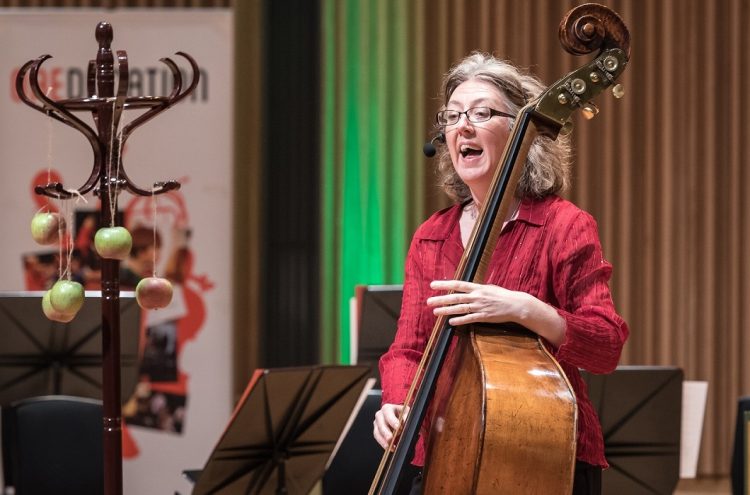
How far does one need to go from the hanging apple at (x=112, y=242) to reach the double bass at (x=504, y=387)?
53 centimetres

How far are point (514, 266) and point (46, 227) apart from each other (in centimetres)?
80

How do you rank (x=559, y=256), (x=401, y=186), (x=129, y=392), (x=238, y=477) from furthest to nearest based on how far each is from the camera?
(x=401, y=186) → (x=129, y=392) → (x=238, y=477) → (x=559, y=256)

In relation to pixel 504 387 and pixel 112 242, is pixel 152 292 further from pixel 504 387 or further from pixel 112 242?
pixel 504 387

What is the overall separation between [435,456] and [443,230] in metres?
0.49

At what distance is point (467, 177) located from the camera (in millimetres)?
1856

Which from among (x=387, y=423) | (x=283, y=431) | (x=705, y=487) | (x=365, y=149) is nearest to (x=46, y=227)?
(x=387, y=423)

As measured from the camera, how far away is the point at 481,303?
1.60m

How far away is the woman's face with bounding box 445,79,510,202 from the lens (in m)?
1.85

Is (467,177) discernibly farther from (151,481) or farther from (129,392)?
(151,481)

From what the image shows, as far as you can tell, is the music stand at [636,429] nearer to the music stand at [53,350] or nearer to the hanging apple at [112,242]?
the music stand at [53,350]

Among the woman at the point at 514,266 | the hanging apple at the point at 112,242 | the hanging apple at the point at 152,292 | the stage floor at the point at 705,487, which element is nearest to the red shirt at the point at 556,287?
the woman at the point at 514,266

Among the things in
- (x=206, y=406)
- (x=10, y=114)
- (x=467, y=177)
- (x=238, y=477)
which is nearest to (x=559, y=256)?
(x=467, y=177)

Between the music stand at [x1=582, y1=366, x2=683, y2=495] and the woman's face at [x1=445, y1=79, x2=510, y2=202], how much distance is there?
1059 mm

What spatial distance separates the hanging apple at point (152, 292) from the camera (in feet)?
5.90
